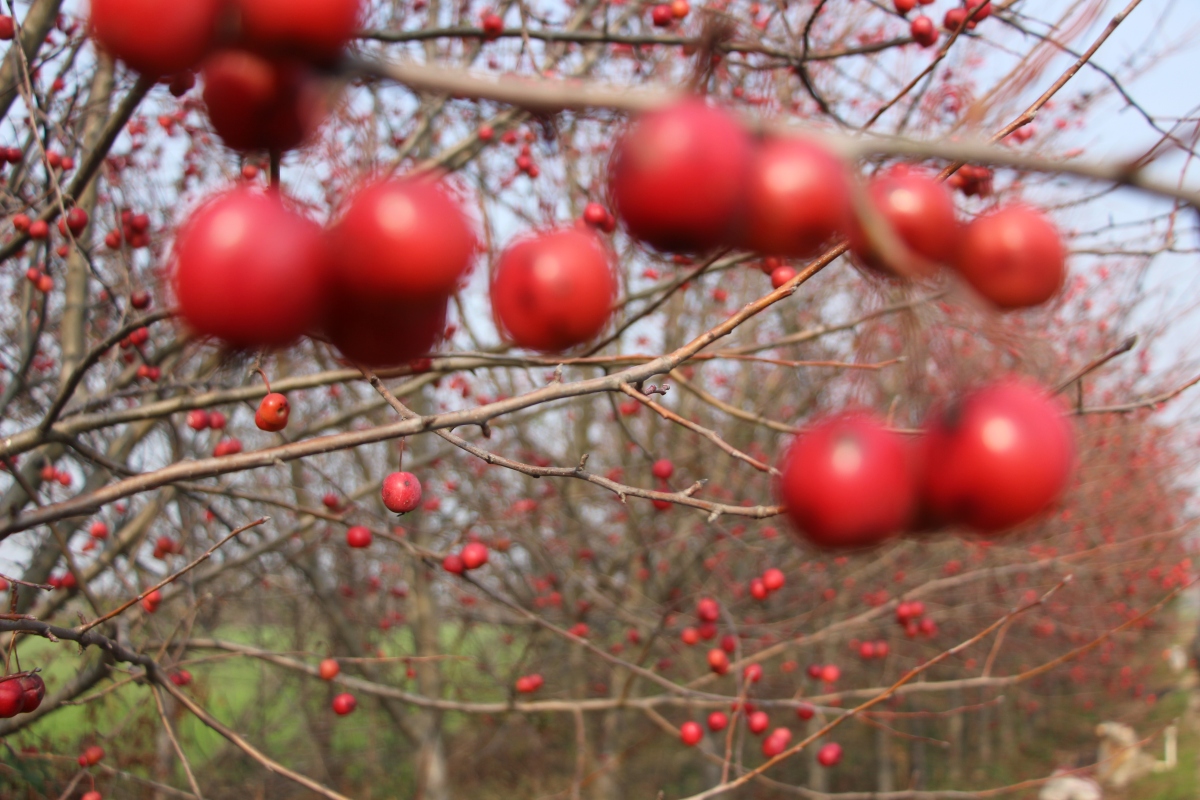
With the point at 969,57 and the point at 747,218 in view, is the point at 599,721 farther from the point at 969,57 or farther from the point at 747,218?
the point at 747,218

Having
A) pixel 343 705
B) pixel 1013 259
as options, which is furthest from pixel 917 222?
pixel 343 705

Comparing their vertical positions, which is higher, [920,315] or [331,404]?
[331,404]

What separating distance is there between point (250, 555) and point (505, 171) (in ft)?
9.68

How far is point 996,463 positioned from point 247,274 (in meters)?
0.51

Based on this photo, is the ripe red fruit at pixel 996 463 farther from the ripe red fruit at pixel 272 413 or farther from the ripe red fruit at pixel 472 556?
the ripe red fruit at pixel 472 556

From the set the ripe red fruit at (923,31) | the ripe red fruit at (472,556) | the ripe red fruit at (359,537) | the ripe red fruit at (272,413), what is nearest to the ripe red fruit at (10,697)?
the ripe red fruit at (272,413)

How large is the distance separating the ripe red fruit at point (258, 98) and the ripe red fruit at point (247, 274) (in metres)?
0.06

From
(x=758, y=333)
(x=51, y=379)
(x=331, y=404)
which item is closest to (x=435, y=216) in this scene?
(x=51, y=379)

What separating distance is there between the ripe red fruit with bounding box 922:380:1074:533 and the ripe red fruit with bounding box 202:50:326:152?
0.51m

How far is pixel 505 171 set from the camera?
5.05m

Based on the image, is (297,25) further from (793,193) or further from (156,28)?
(793,193)

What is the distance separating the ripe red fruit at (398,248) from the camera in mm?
441

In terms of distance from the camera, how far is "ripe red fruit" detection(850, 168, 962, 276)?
21.6 inches

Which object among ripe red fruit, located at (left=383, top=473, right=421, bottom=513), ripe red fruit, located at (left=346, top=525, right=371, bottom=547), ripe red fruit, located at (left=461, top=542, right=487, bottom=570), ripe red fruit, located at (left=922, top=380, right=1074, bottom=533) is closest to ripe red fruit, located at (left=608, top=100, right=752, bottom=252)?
ripe red fruit, located at (left=922, top=380, right=1074, bottom=533)
